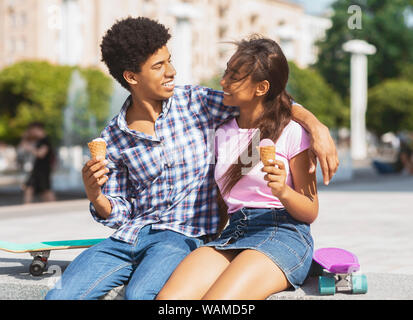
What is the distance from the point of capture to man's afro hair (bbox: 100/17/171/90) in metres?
3.88

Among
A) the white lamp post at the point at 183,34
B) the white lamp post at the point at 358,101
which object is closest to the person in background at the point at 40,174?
the white lamp post at the point at 183,34

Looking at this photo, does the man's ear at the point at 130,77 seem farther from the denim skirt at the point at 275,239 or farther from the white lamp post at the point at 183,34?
the white lamp post at the point at 183,34

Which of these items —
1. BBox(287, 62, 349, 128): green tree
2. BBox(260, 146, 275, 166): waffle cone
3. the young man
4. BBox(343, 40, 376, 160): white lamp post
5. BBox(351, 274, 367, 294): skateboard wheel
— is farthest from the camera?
BBox(343, 40, 376, 160): white lamp post

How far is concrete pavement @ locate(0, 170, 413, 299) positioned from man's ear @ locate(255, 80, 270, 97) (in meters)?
0.94

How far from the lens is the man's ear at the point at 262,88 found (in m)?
3.70

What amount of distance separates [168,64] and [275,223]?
983mm

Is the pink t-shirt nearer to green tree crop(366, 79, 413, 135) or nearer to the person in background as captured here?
the person in background

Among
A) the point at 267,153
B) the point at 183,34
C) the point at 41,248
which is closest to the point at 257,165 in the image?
the point at 267,153

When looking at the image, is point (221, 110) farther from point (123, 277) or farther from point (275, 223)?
point (123, 277)

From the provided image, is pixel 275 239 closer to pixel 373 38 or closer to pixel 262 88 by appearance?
pixel 262 88

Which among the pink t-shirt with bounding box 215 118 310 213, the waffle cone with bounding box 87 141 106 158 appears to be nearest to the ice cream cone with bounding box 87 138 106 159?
the waffle cone with bounding box 87 141 106 158

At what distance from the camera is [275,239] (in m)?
3.54

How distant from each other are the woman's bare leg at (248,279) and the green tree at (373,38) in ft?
166
